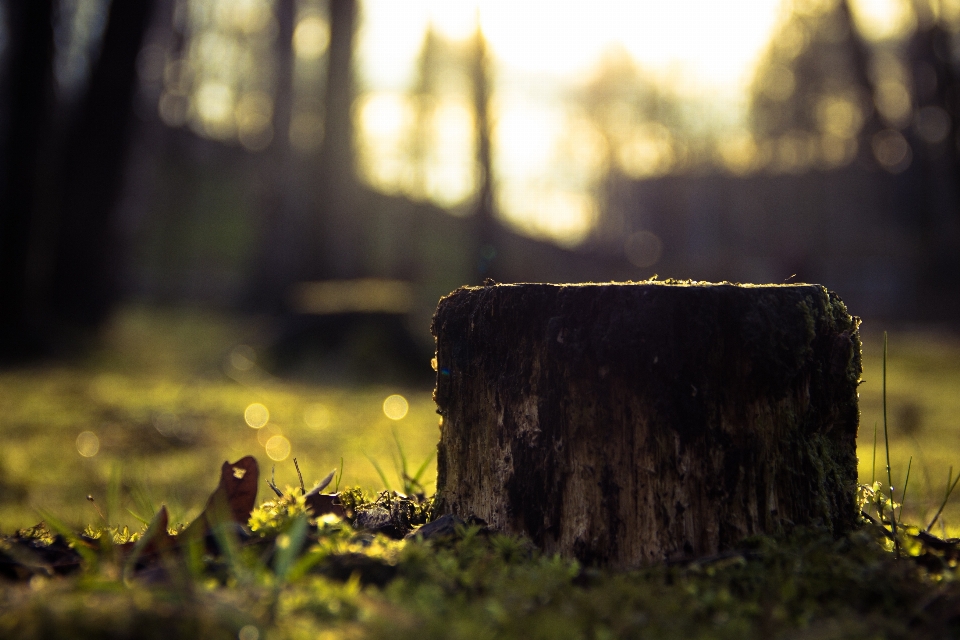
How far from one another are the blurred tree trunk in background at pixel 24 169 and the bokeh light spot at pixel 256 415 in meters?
5.16

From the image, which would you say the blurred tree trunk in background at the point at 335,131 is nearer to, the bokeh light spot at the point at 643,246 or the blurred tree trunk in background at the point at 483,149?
the blurred tree trunk in background at the point at 483,149

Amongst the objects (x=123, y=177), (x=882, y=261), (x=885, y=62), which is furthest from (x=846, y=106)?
(x=123, y=177)

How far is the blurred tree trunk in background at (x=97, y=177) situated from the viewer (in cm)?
1235

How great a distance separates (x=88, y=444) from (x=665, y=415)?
5.37 meters

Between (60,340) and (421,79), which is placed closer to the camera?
(60,340)

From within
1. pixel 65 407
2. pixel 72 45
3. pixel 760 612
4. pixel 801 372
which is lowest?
pixel 65 407

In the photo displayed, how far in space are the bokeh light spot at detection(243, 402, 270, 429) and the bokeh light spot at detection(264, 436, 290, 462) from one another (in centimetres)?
82

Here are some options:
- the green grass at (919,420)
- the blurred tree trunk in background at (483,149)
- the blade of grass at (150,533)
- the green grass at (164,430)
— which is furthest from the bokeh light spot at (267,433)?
the blurred tree trunk in background at (483,149)

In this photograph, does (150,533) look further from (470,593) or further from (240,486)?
(470,593)

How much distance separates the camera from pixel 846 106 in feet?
102

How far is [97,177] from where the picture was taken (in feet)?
40.9

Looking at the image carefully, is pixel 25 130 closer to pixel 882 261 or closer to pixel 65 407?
pixel 65 407

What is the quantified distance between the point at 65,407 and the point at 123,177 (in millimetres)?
7045

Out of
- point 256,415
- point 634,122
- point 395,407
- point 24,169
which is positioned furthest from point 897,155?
point 24,169
